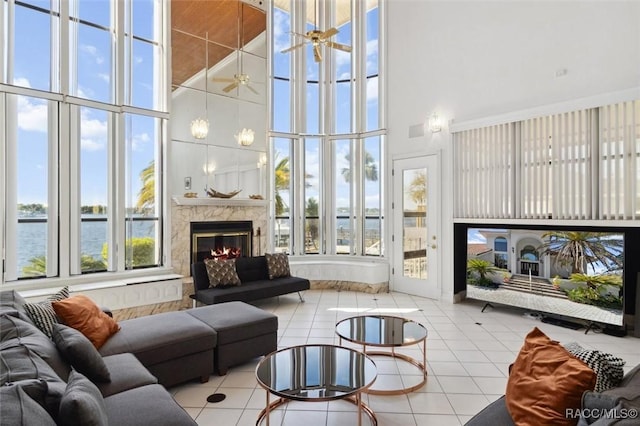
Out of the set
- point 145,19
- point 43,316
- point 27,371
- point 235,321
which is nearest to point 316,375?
point 235,321

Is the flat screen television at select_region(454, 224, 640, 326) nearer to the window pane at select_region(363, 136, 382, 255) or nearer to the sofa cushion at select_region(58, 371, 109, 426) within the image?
the window pane at select_region(363, 136, 382, 255)

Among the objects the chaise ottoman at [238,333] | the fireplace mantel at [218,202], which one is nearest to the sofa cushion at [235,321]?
the chaise ottoman at [238,333]

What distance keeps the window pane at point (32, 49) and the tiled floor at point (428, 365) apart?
4.25m

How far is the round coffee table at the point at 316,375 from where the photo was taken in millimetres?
2188

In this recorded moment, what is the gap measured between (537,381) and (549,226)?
147 inches

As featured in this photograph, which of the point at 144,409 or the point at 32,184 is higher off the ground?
the point at 32,184

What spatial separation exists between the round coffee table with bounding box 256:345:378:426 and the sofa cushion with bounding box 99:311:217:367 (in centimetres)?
73

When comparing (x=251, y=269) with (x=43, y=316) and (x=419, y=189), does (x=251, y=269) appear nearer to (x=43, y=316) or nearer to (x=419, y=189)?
A: (x=419, y=189)

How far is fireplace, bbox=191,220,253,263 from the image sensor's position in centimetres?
588

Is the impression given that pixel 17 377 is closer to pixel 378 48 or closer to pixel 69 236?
pixel 69 236

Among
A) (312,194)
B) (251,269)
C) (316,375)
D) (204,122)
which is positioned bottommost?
(316,375)

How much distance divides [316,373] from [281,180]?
5.14 meters

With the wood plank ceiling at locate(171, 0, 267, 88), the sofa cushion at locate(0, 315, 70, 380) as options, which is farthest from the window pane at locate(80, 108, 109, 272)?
the sofa cushion at locate(0, 315, 70, 380)

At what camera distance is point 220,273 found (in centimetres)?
514
